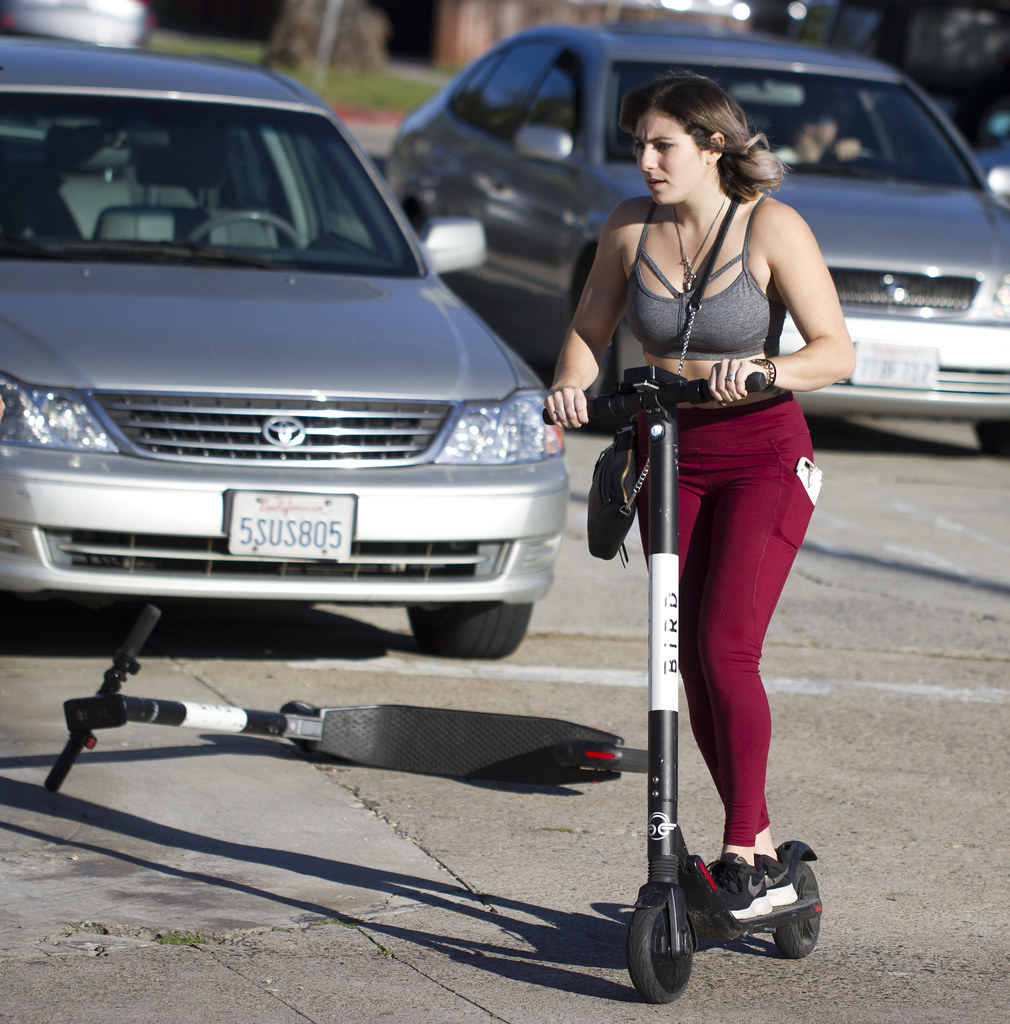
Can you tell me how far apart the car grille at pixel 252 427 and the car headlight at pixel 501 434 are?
0.19m

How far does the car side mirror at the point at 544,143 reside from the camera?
8500mm

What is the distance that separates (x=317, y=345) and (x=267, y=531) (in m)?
0.62

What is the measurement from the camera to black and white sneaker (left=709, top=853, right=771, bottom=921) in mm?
3256

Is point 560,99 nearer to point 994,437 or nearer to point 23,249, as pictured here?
point 994,437

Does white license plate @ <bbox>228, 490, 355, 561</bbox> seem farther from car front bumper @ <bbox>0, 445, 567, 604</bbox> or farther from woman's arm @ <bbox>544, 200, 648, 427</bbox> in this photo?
woman's arm @ <bbox>544, 200, 648, 427</bbox>

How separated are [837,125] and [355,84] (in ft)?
70.7

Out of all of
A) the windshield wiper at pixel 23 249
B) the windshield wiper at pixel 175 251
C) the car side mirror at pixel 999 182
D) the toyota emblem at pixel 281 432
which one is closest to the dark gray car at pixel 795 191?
the car side mirror at pixel 999 182

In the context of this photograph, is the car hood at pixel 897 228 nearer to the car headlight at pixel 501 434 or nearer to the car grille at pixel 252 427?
the car headlight at pixel 501 434

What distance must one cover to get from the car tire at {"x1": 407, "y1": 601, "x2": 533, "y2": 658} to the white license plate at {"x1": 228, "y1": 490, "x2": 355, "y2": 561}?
59 centimetres

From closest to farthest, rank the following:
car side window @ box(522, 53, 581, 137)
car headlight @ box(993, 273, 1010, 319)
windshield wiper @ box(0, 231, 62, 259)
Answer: windshield wiper @ box(0, 231, 62, 259)
car headlight @ box(993, 273, 1010, 319)
car side window @ box(522, 53, 581, 137)

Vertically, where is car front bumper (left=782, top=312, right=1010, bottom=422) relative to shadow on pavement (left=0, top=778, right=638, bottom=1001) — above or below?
below

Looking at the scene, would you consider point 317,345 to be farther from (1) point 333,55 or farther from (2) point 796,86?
(1) point 333,55

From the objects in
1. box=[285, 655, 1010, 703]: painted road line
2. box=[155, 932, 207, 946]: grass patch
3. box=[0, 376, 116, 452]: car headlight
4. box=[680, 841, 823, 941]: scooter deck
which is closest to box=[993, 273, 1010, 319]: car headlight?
box=[285, 655, 1010, 703]: painted road line

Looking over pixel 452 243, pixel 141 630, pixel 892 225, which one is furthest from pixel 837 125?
pixel 141 630
